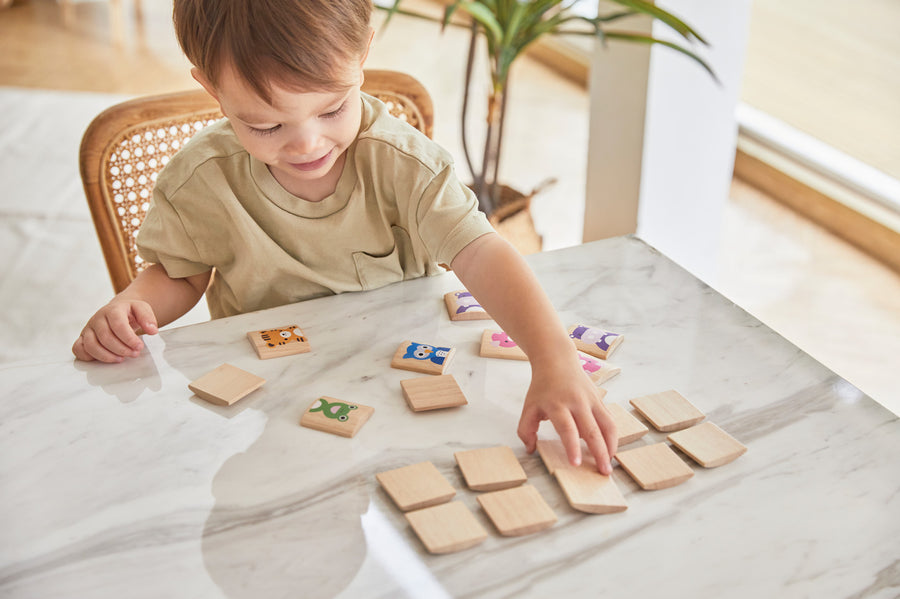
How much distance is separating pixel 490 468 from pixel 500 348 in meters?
0.21

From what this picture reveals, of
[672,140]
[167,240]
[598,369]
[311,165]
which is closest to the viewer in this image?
[598,369]

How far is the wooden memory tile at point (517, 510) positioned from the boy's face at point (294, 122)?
1.52ft

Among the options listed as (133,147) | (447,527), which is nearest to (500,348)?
(447,527)

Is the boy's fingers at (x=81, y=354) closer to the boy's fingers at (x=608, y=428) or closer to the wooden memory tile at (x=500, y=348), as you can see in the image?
the wooden memory tile at (x=500, y=348)

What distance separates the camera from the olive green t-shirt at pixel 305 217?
1.10 meters

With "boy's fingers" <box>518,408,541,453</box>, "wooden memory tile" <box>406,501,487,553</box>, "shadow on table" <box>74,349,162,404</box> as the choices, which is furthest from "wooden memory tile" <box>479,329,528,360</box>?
"shadow on table" <box>74,349,162,404</box>

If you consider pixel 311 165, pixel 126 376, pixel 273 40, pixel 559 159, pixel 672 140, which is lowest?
pixel 559 159

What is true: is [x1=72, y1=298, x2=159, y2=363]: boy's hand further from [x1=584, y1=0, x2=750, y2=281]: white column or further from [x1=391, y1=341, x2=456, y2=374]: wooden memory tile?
[x1=584, y1=0, x2=750, y2=281]: white column

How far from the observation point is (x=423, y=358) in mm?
927

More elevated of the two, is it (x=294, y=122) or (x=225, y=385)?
(x=294, y=122)

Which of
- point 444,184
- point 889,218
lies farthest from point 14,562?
point 889,218

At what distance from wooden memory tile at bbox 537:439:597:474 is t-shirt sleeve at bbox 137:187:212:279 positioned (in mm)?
587

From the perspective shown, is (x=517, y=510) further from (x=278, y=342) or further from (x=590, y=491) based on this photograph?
(x=278, y=342)

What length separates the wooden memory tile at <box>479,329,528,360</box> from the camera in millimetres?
942
